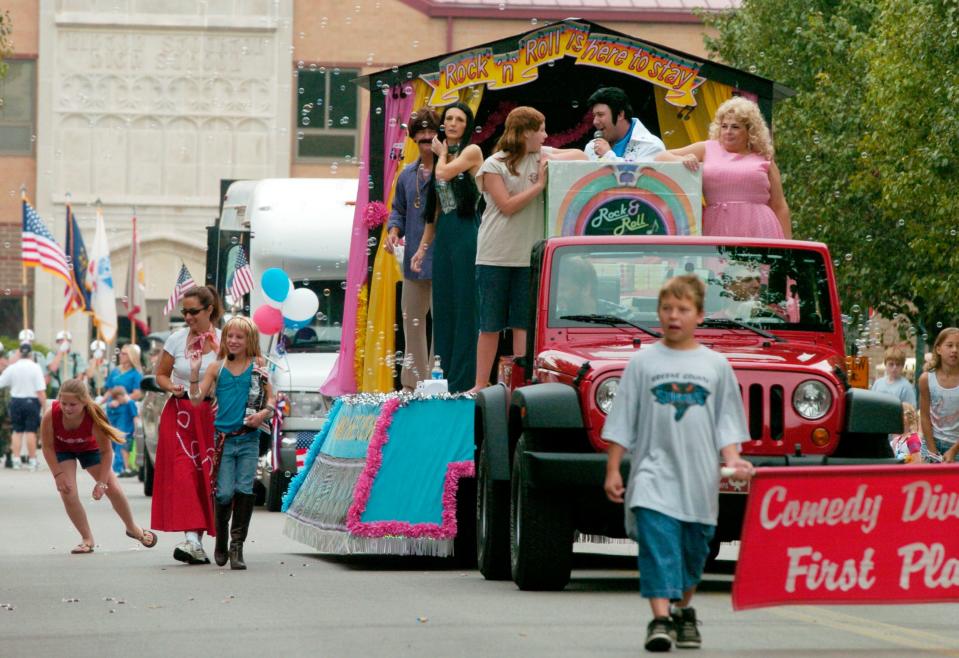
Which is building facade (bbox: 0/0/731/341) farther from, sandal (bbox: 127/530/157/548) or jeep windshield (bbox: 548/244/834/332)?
jeep windshield (bbox: 548/244/834/332)

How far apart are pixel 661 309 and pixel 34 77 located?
4675 cm

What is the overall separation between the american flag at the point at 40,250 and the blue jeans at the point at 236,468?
93.4 feet

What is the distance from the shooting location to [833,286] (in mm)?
12000

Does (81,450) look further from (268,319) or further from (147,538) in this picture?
(268,319)

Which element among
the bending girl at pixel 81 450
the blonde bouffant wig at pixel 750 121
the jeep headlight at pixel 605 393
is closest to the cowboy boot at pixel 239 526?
the bending girl at pixel 81 450

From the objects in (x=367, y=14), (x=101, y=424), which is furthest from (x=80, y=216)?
(x=101, y=424)

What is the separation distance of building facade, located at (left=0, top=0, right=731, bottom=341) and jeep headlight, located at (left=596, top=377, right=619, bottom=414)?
41.7 m

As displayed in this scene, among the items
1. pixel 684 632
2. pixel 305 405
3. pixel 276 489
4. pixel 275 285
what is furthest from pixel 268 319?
pixel 684 632

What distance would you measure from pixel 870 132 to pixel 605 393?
22.5 metres

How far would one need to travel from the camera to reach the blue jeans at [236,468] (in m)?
13.3

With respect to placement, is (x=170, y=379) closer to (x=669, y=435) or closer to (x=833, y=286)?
(x=833, y=286)

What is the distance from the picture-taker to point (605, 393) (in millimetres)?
10852

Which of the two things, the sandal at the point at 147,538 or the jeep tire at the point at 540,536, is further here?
the sandal at the point at 147,538

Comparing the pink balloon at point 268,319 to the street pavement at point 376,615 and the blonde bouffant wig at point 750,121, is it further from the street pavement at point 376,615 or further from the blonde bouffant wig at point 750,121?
the blonde bouffant wig at point 750,121
